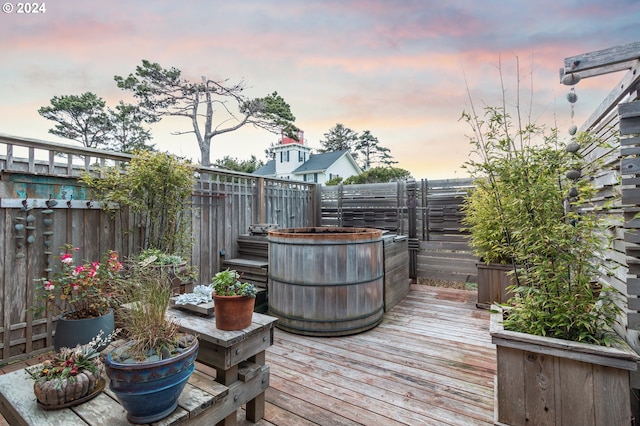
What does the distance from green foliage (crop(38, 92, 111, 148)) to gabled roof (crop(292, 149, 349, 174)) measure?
9522 millimetres

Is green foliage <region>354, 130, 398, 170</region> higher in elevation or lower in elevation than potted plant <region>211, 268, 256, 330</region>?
higher

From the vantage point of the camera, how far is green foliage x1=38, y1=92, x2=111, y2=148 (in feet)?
37.7

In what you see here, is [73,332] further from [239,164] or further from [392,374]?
[239,164]

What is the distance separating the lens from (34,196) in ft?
8.53

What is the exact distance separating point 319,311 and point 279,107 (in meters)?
9.71

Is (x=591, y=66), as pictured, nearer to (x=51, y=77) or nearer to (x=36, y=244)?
(x=36, y=244)

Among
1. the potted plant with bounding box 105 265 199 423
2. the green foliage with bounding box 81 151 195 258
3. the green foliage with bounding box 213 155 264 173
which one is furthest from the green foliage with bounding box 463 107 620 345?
the green foliage with bounding box 213 155 264 173

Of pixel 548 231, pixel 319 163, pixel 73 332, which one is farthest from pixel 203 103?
pixel 548 231

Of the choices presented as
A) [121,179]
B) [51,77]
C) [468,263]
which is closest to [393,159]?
[468,263]

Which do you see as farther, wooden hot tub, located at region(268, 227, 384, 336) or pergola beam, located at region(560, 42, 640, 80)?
wooden hot tub, located at region(268, 227, 384, 336)

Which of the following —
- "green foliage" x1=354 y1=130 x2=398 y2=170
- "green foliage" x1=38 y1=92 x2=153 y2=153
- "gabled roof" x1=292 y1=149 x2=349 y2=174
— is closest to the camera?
"green foliage" x1=38 y1=92 x2=153 y2=153

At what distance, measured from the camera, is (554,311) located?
1.69 m

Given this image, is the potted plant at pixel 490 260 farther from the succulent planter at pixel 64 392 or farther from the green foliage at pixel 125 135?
the green foliage at pixel 125 135

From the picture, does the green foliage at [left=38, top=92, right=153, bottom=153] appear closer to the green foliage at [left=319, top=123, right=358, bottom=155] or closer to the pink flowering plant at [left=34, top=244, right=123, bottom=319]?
Answer: the pink flowering plant at [left=34, top=244, right=123, bottom=319]
